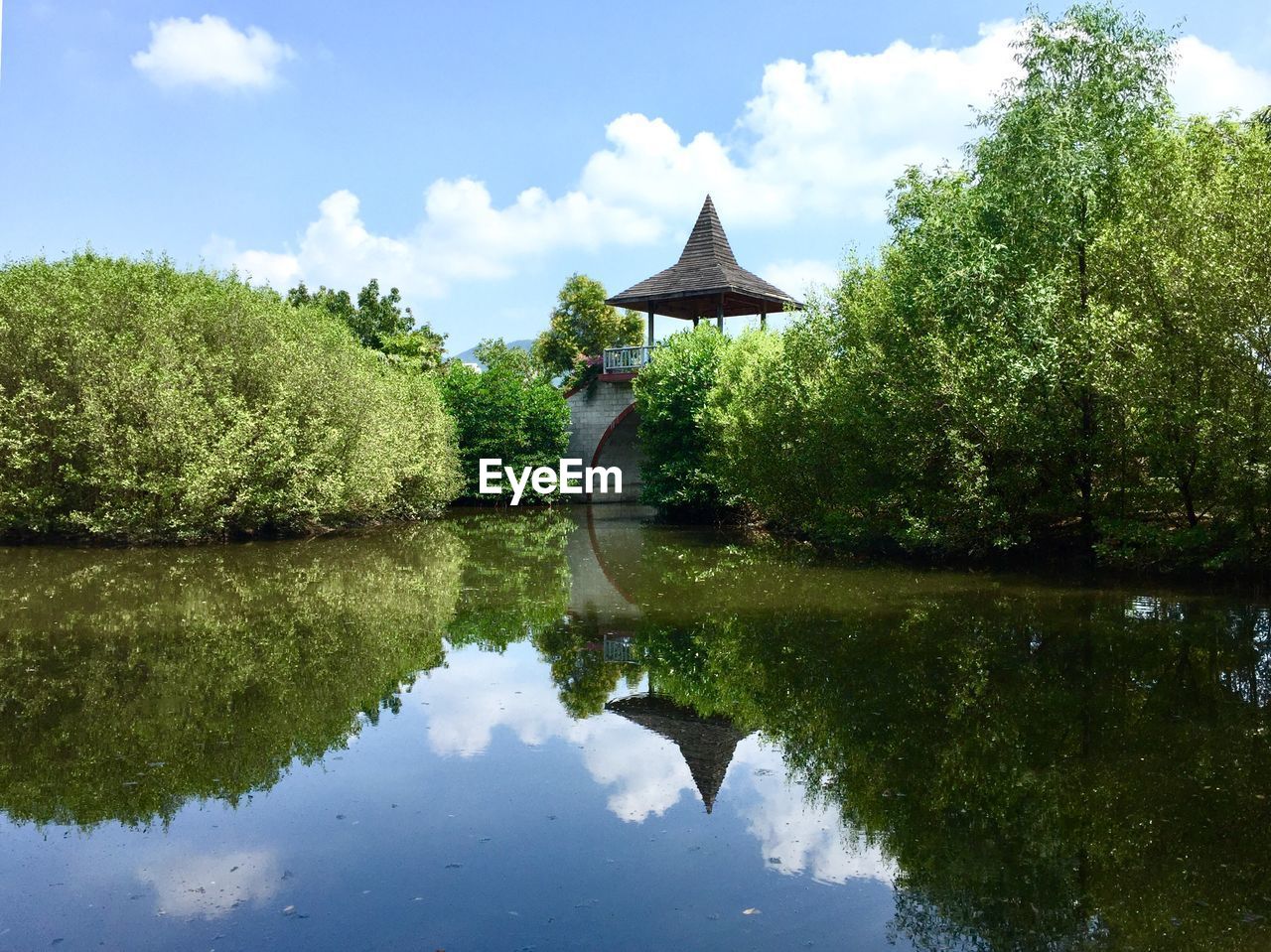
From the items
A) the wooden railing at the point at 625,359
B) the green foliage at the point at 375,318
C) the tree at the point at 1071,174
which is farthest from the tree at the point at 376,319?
the tree at the point at 1071,174

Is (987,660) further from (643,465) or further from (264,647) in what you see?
(643,465)

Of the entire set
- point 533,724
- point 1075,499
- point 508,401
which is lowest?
point 533,724

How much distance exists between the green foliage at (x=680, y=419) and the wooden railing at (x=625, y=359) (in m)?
4.68

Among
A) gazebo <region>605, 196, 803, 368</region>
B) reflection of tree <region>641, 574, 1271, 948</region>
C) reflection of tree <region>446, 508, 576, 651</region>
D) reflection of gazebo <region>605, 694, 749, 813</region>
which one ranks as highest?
gazebo <region>605, 196, 803, 368</region>

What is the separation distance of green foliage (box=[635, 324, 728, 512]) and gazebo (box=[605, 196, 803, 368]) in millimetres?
3299

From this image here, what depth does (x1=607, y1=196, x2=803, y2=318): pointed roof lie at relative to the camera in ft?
121

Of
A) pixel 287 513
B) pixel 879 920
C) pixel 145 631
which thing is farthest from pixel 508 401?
Result: pixel 879 920

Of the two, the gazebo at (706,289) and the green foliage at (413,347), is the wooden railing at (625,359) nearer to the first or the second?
the gazebo at (706,289)

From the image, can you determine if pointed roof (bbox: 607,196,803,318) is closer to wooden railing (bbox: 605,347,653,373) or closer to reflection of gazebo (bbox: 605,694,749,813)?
wooden railing (bbox: 605,347,653,373)

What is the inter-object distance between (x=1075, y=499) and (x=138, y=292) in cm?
2002

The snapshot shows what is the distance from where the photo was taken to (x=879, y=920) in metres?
4.81

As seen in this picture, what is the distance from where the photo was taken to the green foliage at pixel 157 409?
22.0 m

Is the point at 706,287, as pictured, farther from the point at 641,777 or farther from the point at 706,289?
the point at 641,777

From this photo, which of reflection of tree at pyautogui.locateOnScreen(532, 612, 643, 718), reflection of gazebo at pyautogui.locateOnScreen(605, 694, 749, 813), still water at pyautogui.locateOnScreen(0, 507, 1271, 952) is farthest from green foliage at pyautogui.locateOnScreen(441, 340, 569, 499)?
reflection of gazebo at pyautogui.locateOnScreen(605, 694, 749, 813)
